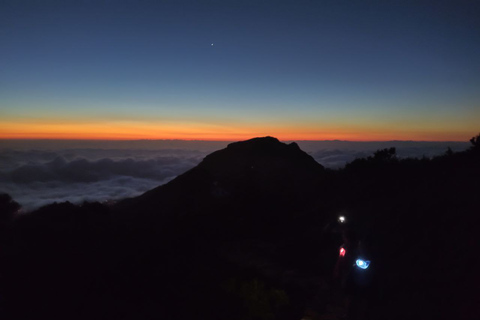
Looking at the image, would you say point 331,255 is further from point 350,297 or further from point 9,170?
point 9,170

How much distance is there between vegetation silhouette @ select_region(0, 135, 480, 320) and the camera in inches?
268

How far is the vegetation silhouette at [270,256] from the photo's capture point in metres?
6.80

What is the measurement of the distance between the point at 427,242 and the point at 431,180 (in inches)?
155

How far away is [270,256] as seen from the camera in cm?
1106

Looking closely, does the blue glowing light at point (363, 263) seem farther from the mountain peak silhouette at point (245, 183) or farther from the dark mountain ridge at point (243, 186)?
the mountain peak silhouette at point (245, 183)

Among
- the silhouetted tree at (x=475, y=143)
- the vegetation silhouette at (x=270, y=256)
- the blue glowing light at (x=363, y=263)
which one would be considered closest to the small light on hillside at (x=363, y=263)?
the blue glowing light at (x=363, y=263)

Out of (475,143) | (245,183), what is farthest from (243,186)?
(475,143)

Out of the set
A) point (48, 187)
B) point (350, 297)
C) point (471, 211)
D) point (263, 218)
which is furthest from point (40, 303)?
point (48, 187)

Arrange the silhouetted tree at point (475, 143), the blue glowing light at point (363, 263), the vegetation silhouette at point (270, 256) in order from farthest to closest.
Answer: the silhouetted tree at point (475, 143), the vegetation silhouette at point (270, 256), the blue glowing light at point (363, 263)

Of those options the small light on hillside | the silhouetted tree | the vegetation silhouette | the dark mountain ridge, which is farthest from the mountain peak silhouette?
the small light on hillside

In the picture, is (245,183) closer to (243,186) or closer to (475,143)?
(243,186)

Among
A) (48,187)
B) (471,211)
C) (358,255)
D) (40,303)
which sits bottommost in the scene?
(48,187)

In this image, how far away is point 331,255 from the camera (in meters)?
10.1

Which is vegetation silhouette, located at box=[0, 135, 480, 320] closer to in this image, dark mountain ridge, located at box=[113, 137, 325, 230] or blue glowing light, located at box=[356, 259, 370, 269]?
blue glowing light, located at box=[356, 259, 370, 269]
